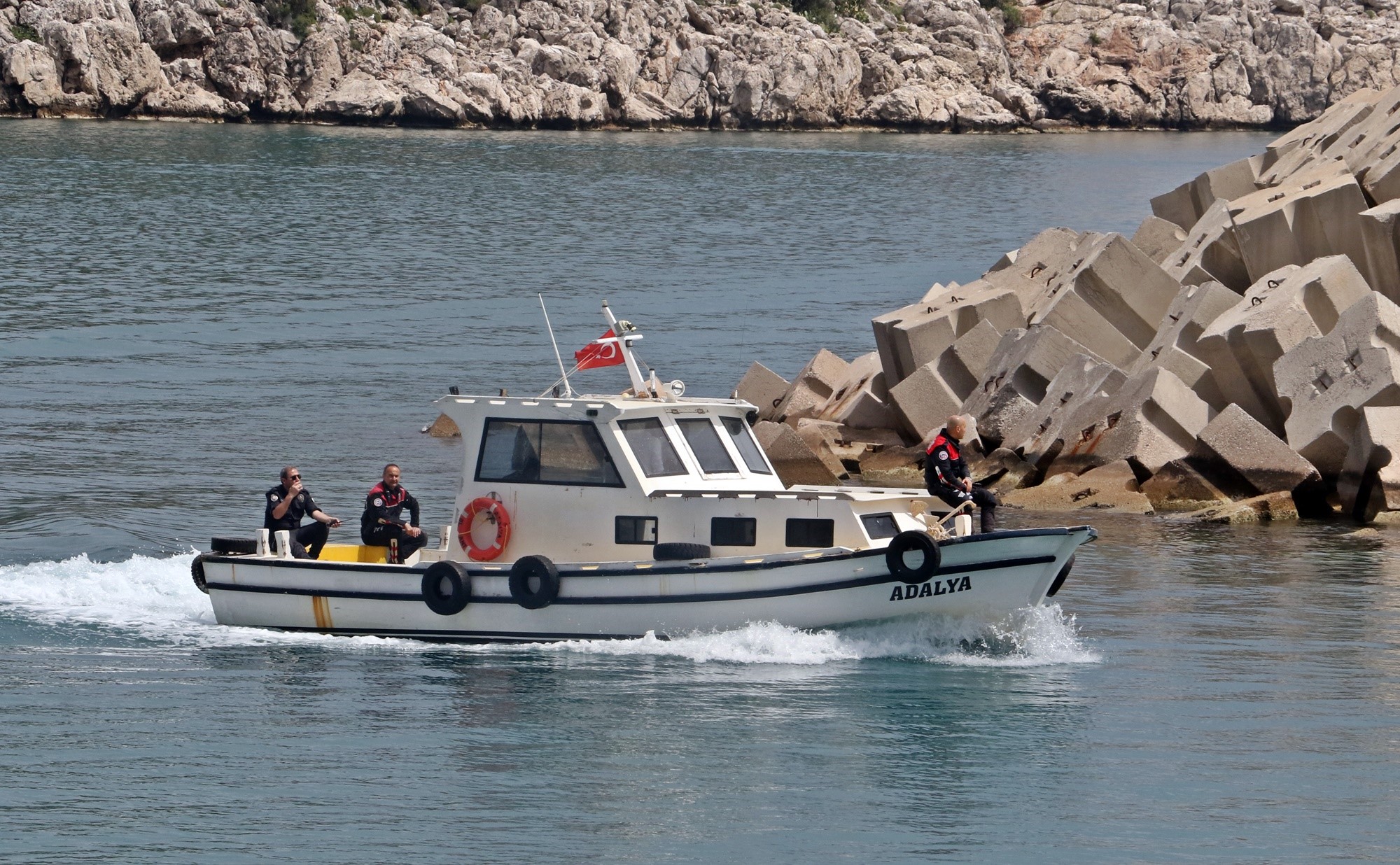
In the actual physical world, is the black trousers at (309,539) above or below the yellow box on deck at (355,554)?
above

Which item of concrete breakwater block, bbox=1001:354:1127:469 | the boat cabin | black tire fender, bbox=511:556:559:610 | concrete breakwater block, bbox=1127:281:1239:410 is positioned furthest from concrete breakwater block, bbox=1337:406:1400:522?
black tire fender, bbox=511:556:559:610

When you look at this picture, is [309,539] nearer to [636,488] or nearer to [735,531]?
A: [636,488]

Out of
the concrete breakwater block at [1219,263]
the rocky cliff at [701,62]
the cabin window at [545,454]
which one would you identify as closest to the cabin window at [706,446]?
the cabin window at [545,454]

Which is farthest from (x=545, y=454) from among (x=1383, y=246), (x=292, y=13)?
(x=292, y=13)

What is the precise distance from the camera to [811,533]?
17234 mm

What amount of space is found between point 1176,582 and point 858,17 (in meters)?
129

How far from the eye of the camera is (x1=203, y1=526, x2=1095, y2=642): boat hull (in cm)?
1675

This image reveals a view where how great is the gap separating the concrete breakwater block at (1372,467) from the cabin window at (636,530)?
10.2 meters

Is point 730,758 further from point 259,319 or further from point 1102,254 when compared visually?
point 259,319

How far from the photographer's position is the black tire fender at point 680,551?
17.0 metres

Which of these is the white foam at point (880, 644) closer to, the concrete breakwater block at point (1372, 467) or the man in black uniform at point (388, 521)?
the man in black uniform at point (388, 521)

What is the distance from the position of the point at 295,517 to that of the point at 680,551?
4422mm

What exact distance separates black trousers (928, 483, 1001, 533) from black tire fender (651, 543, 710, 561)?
2.31 meters

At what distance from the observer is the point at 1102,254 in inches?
1123
